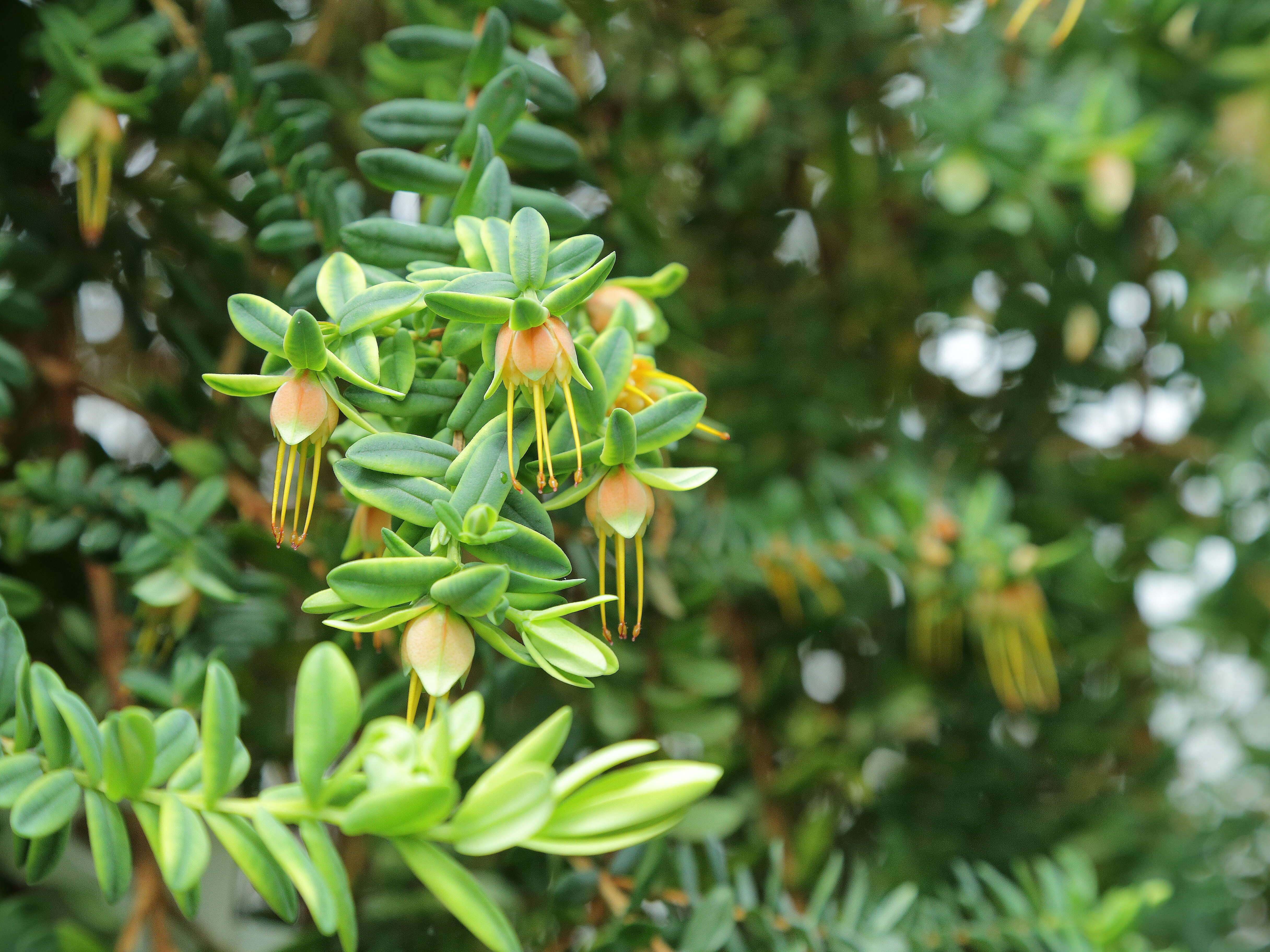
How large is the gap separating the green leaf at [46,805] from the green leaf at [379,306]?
0.14 m

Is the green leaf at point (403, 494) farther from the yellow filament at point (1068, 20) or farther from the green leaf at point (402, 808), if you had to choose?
the yellow filament at point (1068, 20)

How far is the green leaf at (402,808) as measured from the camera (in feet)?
0.63

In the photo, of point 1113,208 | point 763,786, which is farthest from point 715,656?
point 1113,208

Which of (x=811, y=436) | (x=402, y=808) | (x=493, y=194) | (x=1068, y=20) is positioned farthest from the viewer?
(x=811, y=436)

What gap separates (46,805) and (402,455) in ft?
0.42

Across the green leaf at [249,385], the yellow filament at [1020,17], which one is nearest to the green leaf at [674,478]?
the green leaf at [249,385]

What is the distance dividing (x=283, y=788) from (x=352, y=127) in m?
0.46

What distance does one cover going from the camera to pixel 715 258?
0.67m

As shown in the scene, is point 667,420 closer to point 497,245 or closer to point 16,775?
point 497,245

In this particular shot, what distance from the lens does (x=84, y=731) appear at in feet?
0.76

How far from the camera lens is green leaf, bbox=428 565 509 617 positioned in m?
0.23

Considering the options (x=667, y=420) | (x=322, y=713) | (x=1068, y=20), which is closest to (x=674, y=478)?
(x=667, y=420)

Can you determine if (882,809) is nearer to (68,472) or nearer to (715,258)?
(715,258)

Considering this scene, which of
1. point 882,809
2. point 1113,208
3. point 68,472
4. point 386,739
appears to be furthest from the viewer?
point 882,809
